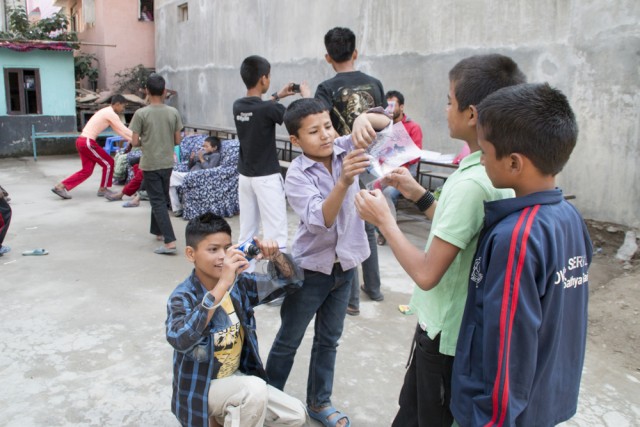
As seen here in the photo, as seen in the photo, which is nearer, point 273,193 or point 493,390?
point 493,390

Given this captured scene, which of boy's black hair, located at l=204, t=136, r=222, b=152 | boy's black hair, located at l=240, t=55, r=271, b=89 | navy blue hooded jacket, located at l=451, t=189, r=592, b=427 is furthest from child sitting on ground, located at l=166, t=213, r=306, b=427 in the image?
boy's black hair, located at l=204, t=136, r=222, b=152

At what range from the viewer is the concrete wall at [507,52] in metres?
4.90

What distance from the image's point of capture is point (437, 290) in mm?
1619

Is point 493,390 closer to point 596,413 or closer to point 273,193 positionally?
point 596,413

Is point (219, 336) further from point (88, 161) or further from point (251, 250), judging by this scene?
point (88, 161)

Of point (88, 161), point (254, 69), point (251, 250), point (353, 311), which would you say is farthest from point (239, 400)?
point (88, 161)

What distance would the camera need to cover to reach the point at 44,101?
12469 mm

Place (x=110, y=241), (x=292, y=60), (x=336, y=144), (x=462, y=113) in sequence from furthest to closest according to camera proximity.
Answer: (x=292, y=60), (x=110, y=241), (x=336, y=144), (x=462, y=113)

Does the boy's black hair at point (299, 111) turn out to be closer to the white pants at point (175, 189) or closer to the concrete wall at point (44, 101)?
the white pants at point (175, 189)

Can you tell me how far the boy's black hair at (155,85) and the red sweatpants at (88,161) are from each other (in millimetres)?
2965

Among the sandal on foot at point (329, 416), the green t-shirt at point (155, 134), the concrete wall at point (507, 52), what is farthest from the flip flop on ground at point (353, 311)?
the concrete wall at point (507, 52)

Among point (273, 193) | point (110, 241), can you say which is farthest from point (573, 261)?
point (110, 241)

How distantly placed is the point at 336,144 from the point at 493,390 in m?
1.36

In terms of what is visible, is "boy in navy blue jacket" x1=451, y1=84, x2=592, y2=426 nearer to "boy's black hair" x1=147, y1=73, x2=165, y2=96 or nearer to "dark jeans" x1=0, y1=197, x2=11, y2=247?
"boy's black hair" x1=147, y1=73, x2=165, y2=96
